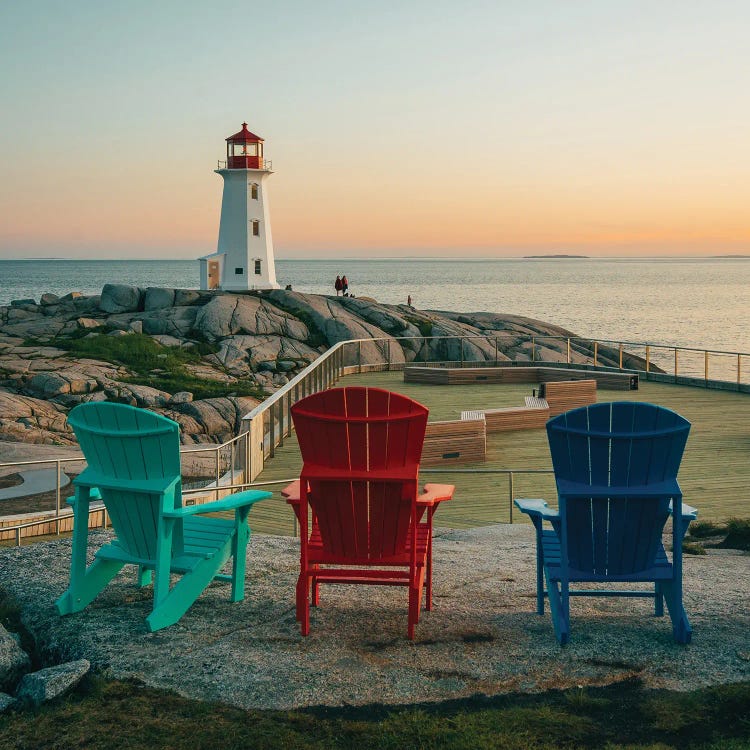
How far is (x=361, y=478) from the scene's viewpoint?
4.70m

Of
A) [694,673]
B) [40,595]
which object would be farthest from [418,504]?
[40,595]

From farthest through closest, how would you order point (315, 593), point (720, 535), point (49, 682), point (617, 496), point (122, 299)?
point (122, 299), point (720, 535), point (315, 593), point (617, 496), point (49, 682)

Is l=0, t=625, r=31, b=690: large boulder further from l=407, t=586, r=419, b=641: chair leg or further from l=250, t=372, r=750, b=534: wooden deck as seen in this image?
l=250, t=372, r=750, b=534: wooden deck

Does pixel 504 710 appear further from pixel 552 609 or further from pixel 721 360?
pixel 721 360

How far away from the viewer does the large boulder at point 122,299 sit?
145ft

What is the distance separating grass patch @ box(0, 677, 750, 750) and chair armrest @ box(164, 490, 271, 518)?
914mm

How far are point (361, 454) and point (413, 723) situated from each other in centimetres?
137

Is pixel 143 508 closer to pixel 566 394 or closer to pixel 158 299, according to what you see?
pixel 566 394

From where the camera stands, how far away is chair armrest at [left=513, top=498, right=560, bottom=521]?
4.83m

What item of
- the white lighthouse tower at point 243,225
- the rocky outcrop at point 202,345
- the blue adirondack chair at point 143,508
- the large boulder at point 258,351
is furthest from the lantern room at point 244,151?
the blue adirondack chair at point 143,508

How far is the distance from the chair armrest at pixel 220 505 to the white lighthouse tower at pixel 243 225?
45855 millimetres

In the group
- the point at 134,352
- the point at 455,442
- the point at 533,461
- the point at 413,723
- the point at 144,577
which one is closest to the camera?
the point at 413,723

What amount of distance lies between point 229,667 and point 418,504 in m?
1.24

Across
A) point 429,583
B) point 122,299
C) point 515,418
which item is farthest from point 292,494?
point 122,299
